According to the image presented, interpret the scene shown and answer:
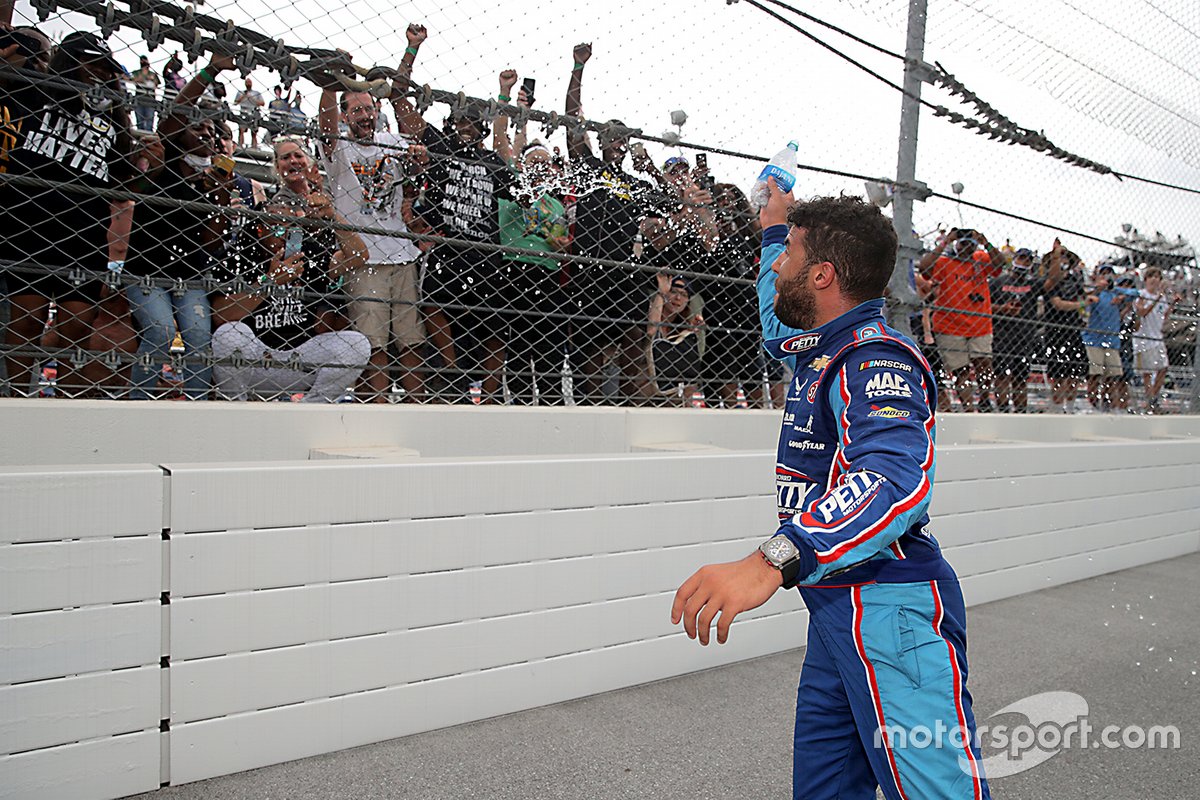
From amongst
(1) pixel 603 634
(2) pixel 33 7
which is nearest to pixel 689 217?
(1) pixel 603 634

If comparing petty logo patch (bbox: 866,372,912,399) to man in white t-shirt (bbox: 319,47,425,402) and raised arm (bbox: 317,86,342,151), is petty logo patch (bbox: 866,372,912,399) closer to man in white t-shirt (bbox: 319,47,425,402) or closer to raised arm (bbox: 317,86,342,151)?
man in white t-shirt (bbox: 319,47,425,402)

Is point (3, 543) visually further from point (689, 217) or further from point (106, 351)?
point (689, 217)

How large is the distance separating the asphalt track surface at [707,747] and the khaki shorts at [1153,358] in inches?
160

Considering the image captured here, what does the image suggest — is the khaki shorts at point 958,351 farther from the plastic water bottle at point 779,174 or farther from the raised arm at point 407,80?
the raised arm at point 407,80

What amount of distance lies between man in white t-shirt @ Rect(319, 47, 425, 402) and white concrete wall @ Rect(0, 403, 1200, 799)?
11.5 inches

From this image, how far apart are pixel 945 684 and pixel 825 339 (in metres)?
0.69

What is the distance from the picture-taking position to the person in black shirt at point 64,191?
251 cm

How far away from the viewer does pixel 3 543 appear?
2.04 m

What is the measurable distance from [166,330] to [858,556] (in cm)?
237

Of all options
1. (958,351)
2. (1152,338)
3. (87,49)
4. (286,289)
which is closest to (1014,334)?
(958,351)

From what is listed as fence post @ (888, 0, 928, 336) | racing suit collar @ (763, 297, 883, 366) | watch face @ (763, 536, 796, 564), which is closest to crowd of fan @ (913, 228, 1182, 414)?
fence post @ (888, 0, 928, 336)

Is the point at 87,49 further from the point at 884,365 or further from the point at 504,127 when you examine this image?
the point at 884,365

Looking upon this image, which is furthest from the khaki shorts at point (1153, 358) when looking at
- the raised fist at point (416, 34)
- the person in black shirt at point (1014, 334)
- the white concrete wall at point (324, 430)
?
the raised fist at point (416, 34)

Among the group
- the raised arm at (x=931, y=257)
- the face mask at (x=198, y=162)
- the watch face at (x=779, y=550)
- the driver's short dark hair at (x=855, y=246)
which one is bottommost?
the watch face at (x=779, y=550)
